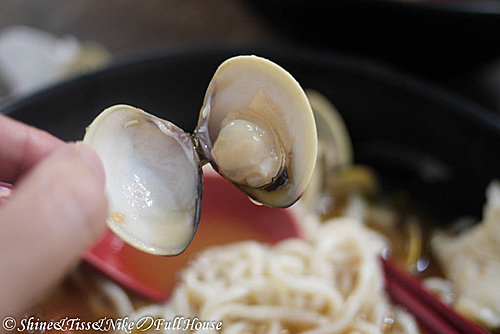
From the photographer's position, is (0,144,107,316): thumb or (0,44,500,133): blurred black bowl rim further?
(0,44,500,133): blurred black bowl rim

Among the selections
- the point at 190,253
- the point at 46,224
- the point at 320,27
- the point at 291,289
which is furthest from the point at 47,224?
the point at 320,27

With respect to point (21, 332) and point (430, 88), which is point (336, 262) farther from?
point (21, 332)

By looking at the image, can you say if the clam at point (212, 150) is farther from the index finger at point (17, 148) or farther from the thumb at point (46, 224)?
the thumb at point (46, 224)

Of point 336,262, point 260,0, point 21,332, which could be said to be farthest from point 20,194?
point 260,0

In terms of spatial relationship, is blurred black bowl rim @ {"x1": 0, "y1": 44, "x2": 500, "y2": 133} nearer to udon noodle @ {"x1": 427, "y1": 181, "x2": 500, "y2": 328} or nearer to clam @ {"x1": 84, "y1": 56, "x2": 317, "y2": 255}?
udon noodle @ {"x1": 427, "y1": 181, "x2": 500, "y2": 328}

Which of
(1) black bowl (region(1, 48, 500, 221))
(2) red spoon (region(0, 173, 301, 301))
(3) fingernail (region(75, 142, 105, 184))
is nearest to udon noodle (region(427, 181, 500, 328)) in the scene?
(1) black bowl (region(1, 48, 500, 221))
